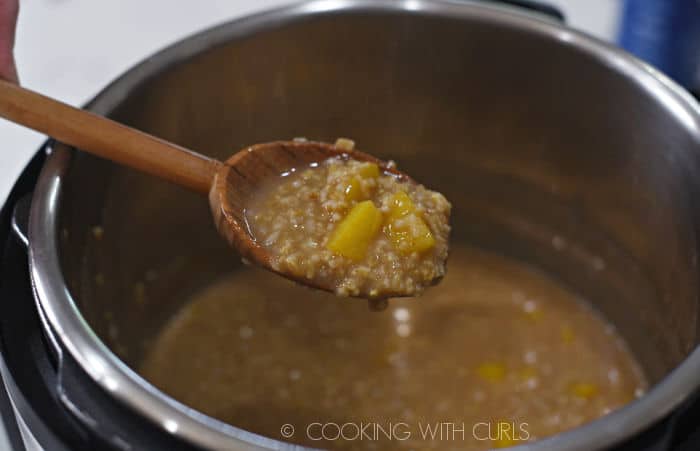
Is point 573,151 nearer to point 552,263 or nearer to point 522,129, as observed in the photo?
point 522,129

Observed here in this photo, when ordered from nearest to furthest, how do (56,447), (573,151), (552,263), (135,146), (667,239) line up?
(56,447) < (135,146) < (667,239) < (573,151) < (552,263)

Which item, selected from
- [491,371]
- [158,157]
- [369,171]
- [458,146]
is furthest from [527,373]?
[158,157]

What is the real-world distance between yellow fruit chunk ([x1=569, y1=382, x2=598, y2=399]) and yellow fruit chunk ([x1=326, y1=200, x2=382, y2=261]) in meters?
0.55

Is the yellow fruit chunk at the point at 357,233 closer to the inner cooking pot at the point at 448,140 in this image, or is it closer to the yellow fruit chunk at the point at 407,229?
the yellow fruit chunk at the point at 407,229

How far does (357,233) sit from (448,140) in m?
0.52


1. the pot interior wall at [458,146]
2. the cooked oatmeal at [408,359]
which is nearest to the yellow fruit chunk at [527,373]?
the cooked oatmeal at [408,359]

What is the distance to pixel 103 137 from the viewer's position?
92 centimetres

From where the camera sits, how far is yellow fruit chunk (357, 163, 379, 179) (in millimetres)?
975

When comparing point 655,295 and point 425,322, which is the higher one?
point 655,295

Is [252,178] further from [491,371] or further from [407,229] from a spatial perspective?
[491,371]

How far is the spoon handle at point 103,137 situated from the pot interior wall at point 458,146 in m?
0.14

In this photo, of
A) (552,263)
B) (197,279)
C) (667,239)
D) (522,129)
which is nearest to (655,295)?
(667,239)

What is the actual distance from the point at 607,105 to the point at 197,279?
780 mm

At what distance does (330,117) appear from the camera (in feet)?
4.42
